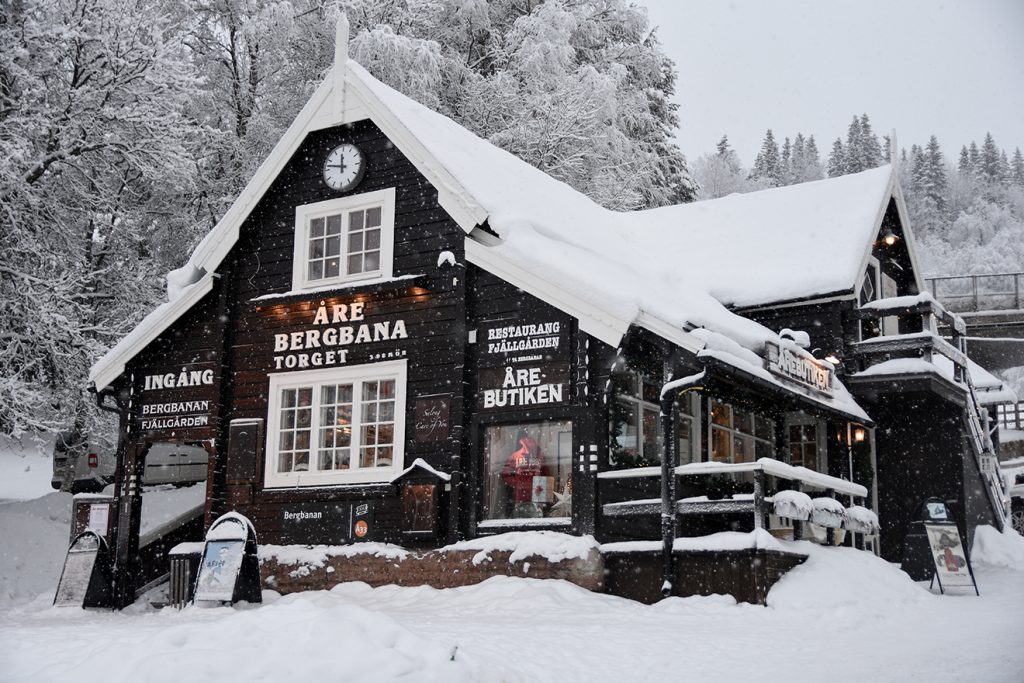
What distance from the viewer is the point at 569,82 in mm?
30281

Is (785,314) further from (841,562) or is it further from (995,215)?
(995,215)

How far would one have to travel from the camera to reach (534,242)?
17.2m

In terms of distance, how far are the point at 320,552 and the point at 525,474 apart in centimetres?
362

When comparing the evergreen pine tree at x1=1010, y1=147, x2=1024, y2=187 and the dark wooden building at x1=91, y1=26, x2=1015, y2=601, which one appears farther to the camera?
the evergreen pine tree at x1=1010, y1=147, x2=1024, y2=187

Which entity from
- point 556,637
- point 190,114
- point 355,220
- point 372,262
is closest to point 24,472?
point 190,114

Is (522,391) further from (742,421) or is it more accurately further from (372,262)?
(742,421)

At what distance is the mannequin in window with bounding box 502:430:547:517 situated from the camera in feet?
53.9

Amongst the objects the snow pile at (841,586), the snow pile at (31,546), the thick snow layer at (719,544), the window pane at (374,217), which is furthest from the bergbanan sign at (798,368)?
the snow pile at (31,546)

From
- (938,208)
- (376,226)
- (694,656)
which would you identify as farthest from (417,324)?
(938,208)

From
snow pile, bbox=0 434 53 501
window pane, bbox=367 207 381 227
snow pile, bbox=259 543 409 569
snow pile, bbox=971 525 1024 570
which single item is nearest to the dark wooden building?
window pane, bbox=367 207 381 227

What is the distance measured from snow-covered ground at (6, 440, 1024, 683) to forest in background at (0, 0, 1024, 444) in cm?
813

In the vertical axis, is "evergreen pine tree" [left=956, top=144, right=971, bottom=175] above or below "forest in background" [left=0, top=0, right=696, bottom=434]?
above

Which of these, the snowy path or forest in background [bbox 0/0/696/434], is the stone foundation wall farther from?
forest in background [bbox 0/0/696/434]

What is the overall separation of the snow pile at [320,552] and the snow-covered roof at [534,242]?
4.44m
